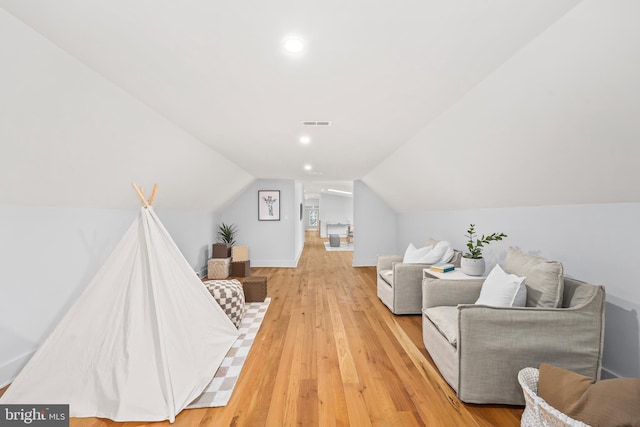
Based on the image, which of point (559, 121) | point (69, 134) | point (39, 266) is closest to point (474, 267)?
point (559, 121)

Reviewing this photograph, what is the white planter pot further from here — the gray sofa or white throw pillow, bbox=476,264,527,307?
the gray sofa

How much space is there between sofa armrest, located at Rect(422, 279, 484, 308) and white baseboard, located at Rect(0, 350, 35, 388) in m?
3.41

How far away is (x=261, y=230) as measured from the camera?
675 centimetres

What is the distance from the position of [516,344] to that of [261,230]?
5.68 m

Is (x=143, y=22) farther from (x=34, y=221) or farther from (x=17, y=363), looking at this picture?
→ (x=17, y=363)

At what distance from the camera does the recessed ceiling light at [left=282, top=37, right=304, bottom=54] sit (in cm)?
147

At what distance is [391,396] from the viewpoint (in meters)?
1.98

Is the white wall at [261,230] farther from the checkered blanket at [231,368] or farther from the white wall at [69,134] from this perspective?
the white wall at [69,134]

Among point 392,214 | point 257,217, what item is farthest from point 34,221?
point 392,214

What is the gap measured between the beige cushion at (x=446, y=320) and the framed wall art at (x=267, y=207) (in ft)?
15.7

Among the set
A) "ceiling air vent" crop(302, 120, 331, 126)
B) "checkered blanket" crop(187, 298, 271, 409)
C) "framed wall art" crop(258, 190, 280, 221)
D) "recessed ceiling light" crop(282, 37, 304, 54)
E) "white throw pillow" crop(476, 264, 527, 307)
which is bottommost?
"checkered blanket" crop(187, 298, 271, 409)

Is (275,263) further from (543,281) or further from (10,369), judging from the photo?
(543,281)

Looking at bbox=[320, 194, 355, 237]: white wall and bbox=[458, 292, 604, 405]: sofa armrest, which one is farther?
bbox=[320, 194, 355, 237]: white wall

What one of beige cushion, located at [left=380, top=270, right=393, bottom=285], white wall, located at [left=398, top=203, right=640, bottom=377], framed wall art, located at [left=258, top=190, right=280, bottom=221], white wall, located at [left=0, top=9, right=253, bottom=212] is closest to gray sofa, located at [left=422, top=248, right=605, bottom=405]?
white wall, located at [left=398, top=203, right=640, bottom=377]
